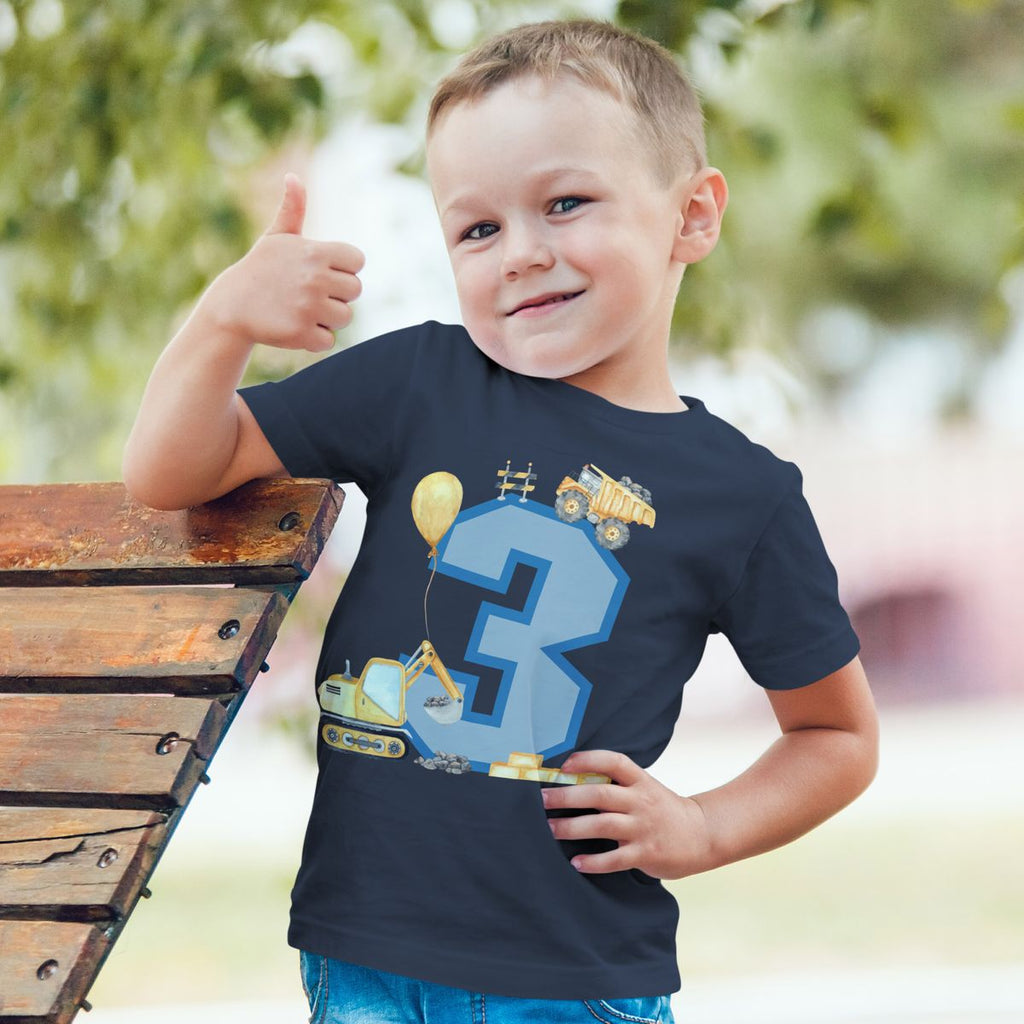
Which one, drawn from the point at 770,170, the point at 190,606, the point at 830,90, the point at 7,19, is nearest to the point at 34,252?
the point at 7,19

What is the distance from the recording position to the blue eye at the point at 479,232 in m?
1.36

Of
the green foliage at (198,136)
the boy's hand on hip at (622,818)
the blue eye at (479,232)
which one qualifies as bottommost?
the boy's hand on hip at (622,818)

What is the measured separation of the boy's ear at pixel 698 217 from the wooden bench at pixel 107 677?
450 mm

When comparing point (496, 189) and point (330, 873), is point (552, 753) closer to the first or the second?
point (330, 873)

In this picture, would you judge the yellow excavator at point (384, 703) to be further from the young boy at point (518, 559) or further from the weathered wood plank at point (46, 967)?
the weathered wood plank at point (46, 967)

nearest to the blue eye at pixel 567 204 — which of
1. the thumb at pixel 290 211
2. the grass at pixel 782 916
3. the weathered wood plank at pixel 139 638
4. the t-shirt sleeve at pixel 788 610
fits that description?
the thumb at pixel 290 211

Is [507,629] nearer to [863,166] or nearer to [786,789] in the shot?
[786,789]

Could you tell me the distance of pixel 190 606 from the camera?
4.52 feet

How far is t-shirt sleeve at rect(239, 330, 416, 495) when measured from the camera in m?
1.35

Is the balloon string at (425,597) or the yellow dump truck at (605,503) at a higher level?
the yellow dump truck at (605,503)

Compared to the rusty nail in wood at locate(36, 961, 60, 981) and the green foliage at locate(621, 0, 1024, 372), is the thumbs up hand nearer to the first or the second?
the rusty nail in wood at locate(36, 961, 60, 981)

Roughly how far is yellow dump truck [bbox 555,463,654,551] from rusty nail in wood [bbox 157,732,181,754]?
40cm

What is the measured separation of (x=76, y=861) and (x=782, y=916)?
5.15m

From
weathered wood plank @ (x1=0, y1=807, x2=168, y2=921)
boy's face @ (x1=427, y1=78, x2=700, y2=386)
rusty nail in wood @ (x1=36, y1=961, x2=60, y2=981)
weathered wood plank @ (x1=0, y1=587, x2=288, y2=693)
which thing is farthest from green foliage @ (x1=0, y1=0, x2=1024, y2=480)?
rusty nail in wood @ (x1=36, y1=961, x2=60, y2=981)
